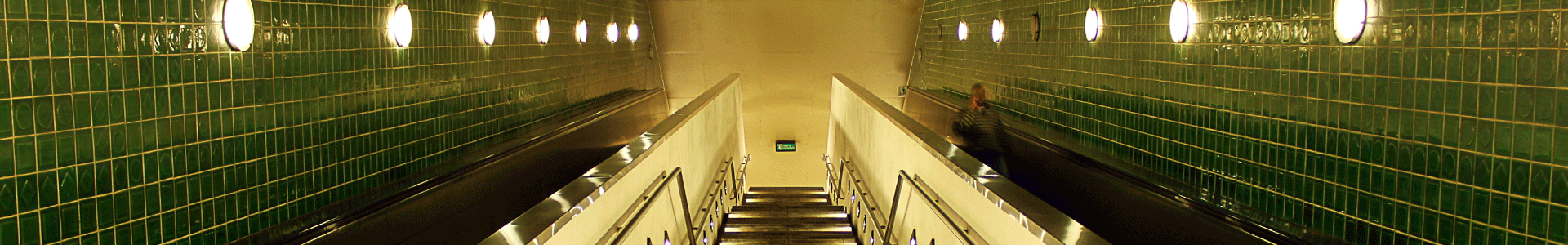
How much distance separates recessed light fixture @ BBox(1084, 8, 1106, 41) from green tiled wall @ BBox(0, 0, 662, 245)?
406 cm

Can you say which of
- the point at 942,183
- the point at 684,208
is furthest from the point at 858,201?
the point at 942,183

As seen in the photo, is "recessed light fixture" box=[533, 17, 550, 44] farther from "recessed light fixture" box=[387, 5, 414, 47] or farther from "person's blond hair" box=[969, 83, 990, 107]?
"person's blond hair" box=[969, 83, 990, 107]

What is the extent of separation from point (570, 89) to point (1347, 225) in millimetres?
7046

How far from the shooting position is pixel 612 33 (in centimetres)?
1173

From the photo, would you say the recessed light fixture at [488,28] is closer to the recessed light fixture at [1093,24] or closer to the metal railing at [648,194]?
the metal railing at [648,194]

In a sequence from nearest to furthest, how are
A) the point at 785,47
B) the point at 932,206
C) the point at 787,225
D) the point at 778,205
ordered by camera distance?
the point at 932,206 → the point at 787,225 → the point at 778,205 → the point at 785,47

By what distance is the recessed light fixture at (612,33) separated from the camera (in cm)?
1143

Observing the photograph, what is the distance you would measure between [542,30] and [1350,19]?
6342 millimetres

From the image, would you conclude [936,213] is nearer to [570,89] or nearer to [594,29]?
[570,89]

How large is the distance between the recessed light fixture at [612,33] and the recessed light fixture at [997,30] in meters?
4.42

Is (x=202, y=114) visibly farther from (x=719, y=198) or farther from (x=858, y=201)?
(x=858, y=201)

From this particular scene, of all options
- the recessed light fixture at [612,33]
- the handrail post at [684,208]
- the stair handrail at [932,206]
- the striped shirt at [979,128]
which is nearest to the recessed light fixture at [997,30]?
the striped shirt at [979,128]

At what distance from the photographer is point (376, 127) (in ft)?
17.3

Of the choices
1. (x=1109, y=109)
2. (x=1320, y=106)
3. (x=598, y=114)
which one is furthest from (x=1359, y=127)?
(x=598, y=114)
